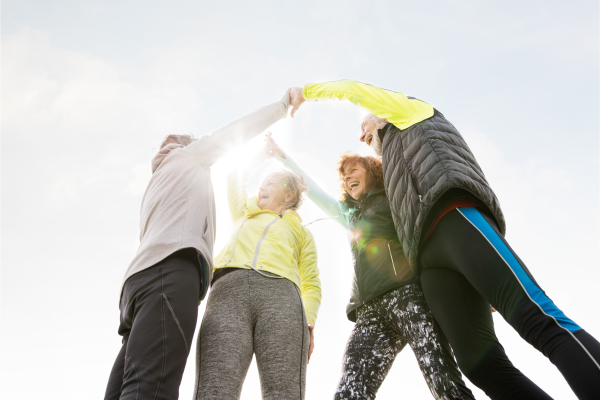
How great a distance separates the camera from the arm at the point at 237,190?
3.36m

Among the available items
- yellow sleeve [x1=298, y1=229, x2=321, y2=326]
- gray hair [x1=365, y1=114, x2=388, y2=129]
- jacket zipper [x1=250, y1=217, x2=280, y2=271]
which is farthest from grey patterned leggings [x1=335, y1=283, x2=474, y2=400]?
gray hair [x1=365, y1=114, x2=388, y2=129]

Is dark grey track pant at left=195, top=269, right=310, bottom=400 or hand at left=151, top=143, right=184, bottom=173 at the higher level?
hand at left=151, top=143, right=184, bottom=173

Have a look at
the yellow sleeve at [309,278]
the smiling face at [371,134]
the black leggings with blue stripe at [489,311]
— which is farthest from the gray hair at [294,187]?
the black leggings with blue stripe at [489,311]

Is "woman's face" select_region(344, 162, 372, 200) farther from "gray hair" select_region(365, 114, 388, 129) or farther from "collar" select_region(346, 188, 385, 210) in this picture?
"gray hair" select_region(365, 114, 388, 129)

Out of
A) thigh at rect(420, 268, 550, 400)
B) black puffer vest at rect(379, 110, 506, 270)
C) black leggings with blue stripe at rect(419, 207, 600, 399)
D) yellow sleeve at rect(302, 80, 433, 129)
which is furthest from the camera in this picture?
yellow sleeve at rect(302, 80, 433, 129)

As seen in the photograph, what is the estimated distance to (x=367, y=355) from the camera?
8.22ft

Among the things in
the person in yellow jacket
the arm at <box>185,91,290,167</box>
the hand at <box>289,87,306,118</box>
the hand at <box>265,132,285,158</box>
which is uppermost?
the hand at <box>265,132,285,158</box>

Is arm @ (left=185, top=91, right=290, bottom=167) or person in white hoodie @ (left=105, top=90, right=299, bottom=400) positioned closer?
person in white hoodie @ (left=105, top=90, right=299, bottom=400)

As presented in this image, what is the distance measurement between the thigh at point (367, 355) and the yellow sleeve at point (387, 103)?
1189 mm

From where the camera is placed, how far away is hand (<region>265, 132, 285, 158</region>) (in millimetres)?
4031

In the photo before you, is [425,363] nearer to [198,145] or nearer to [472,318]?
[472,318]

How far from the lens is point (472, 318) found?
7.04 feet

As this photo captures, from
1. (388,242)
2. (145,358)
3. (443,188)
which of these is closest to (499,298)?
(443,188)

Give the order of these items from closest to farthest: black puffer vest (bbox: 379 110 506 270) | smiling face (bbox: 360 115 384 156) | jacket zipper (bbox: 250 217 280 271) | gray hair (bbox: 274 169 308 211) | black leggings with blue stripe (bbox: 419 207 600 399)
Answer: black leggings with blue stripe (bbox: 419 207 600 399), black puffer vest (bbox: 379 110 506 270), jacket zipper (bbox: 250 217 280 271), smiling face (bbox: 360 115 384 156), gray hair (bbox: 274 169 308 211)
